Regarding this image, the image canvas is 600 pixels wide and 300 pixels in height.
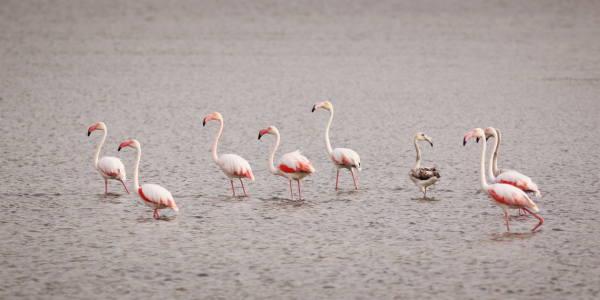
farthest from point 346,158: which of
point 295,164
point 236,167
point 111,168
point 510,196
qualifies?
point 111,168

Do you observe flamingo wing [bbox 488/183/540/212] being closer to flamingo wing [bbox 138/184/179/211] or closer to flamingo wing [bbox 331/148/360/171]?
flamingo wing [bbox 331/148/360/171]

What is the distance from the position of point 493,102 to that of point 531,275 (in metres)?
13.3

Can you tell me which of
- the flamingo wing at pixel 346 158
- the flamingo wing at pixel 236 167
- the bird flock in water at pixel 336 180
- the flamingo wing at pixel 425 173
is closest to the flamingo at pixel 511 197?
the bird flock in water at pixel 336 180

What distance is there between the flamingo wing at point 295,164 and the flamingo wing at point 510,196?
8.90ft

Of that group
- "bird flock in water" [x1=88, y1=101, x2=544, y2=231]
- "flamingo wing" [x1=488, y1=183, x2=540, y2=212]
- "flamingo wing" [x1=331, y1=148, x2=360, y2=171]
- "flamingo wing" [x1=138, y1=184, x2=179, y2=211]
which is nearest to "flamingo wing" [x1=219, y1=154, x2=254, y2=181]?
"bird flock in water" [x1=88, y1=101, x2=544, y2=231]

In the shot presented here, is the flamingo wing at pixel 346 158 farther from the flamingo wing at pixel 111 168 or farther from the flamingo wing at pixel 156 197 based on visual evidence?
the flamingo wing at pixel 111 168

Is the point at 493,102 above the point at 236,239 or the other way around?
above

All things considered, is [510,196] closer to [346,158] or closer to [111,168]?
[346,158]

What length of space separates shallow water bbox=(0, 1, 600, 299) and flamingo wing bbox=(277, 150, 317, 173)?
0.48m

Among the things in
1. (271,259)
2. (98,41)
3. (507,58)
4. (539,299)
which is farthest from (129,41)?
(539,299)

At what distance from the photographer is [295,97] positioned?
20359 millimetres

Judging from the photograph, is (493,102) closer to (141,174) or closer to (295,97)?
(295,97)

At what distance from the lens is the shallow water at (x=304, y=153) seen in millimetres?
6895

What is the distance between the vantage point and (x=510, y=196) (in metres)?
7.95
